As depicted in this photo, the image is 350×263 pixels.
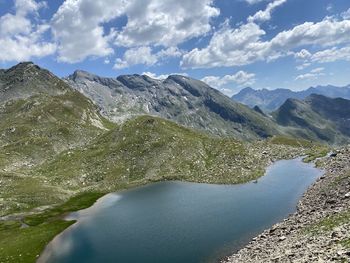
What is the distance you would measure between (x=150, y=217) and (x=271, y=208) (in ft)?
98.8

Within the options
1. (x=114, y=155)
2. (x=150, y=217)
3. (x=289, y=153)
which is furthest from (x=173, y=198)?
(x=289, y=153)

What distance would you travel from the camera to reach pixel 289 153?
6767 inches

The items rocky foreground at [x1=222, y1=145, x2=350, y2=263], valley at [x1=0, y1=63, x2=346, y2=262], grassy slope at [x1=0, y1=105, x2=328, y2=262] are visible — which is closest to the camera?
rocky foreground at [x1=222, y1=145, x2=350, y2=263]

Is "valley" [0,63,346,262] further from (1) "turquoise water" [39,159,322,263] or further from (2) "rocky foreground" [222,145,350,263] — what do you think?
(2) "rocky foreground" [222,145,350,263]

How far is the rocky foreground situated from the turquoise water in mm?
5835

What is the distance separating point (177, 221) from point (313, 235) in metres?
39.9

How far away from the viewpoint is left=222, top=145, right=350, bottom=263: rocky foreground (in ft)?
137

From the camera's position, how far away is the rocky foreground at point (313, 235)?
4178 centimetres

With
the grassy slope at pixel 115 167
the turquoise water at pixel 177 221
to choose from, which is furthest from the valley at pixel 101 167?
the turquoise water at pixel 177 221

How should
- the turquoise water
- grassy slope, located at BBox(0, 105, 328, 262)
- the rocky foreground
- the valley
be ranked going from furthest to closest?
grassy slope, located at BBox(0, 105, 328, 262) → the valley → the turquoise water → the rocky foreground

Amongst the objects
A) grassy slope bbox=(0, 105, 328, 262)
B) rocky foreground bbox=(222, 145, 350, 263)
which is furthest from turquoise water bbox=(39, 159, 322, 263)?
grassy slope bbox=(0, 105, 328, 262)

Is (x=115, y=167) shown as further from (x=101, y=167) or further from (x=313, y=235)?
(x=313, y=235)

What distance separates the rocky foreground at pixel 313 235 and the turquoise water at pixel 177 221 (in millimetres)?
5835

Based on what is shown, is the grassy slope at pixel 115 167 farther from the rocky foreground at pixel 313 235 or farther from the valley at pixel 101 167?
the rocky foreground at pixel 313 235
